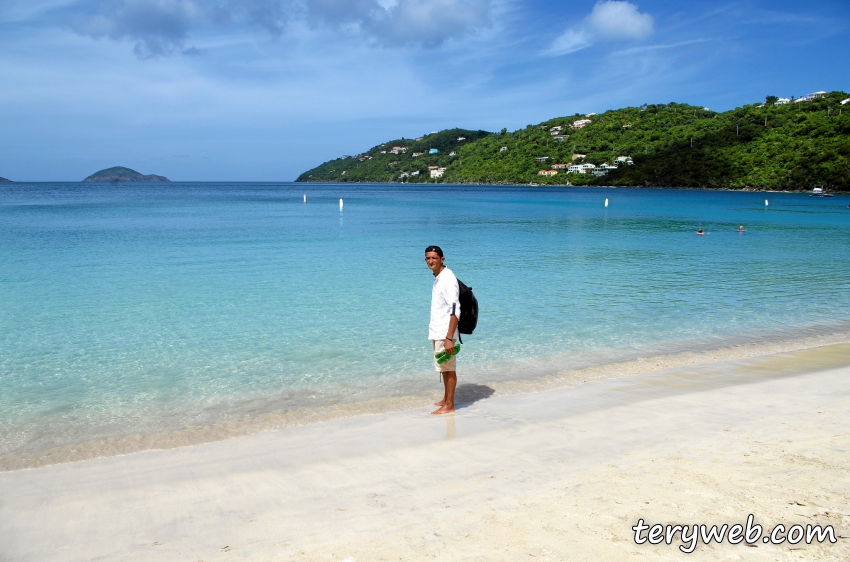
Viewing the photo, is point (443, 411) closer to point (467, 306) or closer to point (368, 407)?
point (368, 407)

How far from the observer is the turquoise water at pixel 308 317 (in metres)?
7.11

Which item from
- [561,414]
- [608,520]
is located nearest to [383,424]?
[561,414]

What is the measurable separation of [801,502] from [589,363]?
15.2 ft

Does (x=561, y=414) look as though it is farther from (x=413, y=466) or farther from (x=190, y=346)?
(x=190, y=346)

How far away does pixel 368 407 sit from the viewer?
6.62 metres

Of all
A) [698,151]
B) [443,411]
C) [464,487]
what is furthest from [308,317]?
[698,151]

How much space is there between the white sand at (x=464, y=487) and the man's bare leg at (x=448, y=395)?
0.58ft

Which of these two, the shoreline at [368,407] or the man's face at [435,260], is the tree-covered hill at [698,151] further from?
the man's face at [435,260]

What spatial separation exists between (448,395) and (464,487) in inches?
75.1

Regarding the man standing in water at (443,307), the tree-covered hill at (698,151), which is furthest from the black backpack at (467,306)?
the tree-covered hill at (698,151)

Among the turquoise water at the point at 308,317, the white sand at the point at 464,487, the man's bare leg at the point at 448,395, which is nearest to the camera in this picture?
the white sand at the point at 464,487

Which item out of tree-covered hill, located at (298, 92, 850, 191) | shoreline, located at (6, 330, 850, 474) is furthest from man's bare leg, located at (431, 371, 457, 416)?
tree-covered hill, located at (298, 92, 850, 191)

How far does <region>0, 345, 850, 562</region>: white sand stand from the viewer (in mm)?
3594

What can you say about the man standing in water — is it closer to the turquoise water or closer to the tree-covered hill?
the turquoise water
